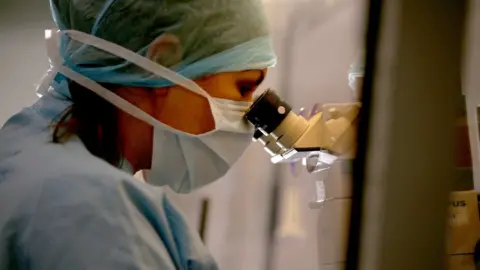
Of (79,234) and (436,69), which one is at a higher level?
(436,69)

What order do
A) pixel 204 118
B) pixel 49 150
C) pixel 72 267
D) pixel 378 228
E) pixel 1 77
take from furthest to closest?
1. pixel 1 77
2. pixel 204 118
3. pixel 49 150
4. pixel 72 267
5. pixel 378 228

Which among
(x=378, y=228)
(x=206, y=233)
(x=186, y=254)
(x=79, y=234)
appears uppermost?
(x=378, y=228)

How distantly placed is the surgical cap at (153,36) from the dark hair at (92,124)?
0.04 m

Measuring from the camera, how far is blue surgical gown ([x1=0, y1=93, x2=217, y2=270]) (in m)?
0.68

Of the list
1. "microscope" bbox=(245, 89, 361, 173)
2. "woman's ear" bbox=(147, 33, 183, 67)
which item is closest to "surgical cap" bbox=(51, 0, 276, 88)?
"woman's ear" bbox=(147, 33, 183, 67)

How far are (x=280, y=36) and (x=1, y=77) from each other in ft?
2.95

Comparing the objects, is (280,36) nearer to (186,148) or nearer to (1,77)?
(186,148)

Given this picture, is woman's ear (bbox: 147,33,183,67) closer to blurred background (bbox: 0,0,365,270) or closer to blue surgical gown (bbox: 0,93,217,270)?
blue surgical gown (bbox: 0,93,217,270)

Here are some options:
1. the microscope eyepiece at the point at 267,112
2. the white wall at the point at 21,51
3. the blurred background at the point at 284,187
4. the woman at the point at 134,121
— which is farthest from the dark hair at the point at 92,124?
the white wall at the point at 21,51

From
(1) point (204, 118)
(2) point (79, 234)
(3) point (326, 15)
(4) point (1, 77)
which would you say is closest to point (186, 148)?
(1) point (204, 118)

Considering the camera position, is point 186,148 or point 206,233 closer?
point 186,148

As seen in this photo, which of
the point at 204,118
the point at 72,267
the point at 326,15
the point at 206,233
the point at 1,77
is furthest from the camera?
the point at 1,77

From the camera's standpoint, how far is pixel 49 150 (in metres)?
0.79

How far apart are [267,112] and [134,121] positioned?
0.23m
